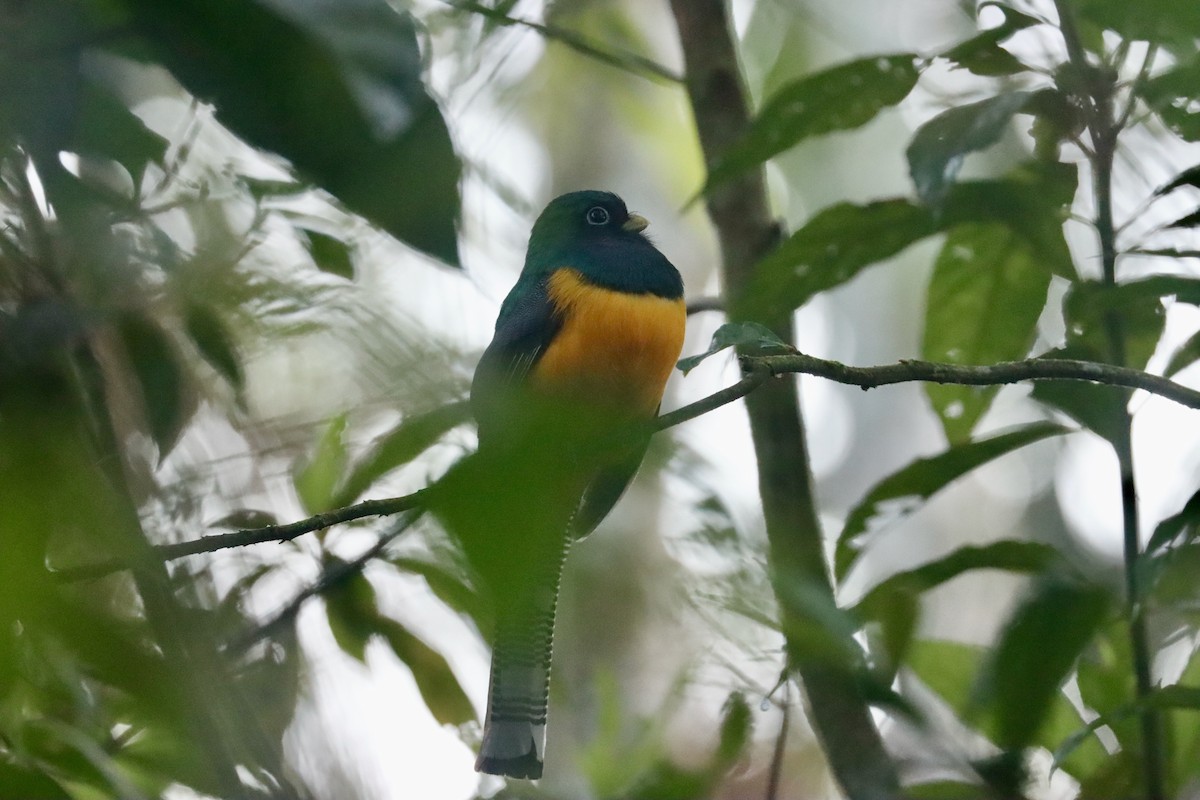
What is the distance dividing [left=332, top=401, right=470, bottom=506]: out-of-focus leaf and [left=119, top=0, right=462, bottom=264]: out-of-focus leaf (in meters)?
0.16

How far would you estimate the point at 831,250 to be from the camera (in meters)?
1.91

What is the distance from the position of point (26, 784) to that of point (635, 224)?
226 cm

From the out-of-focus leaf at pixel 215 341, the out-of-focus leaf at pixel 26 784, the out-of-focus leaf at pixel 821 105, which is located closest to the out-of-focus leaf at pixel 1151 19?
the out-of-focus leaf at pixel 821 105

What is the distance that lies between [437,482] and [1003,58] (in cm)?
165

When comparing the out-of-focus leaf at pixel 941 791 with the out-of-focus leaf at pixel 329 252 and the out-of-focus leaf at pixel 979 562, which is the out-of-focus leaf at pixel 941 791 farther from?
the out-of-focus leaf at pixel 329 252

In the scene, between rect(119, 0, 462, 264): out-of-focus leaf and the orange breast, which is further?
the orange breast

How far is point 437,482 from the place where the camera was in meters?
0.49

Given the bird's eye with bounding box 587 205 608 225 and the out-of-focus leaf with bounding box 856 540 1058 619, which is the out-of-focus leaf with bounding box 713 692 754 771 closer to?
→ the out-of-focus leaf with bounding box 856 540 1058 619

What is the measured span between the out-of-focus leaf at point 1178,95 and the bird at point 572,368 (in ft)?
2.67

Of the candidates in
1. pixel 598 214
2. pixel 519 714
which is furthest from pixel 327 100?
pixel 598 214

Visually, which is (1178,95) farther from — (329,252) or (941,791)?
(329,252)

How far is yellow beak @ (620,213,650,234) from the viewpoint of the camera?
314cm

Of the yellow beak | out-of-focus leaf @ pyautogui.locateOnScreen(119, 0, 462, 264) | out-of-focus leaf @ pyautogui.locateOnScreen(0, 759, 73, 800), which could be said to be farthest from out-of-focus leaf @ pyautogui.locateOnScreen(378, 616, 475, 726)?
the yellow beak

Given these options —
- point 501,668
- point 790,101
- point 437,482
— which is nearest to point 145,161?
point 437,482
